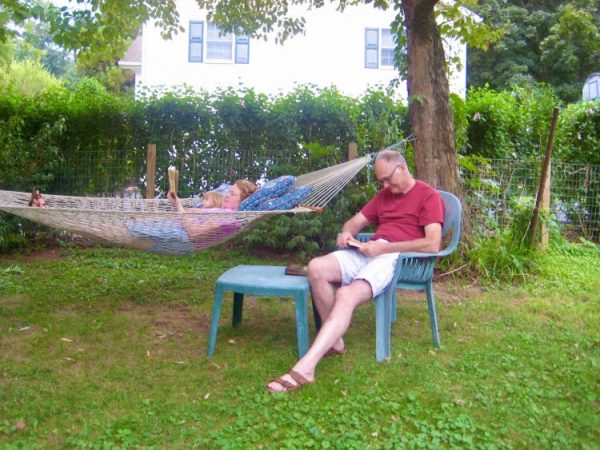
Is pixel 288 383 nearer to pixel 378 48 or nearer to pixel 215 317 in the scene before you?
pixel 215 317

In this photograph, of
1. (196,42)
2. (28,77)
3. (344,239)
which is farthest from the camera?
(28,77)

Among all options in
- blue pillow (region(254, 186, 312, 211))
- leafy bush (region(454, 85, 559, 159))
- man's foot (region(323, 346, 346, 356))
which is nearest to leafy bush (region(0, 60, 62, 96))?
leafy bush (region(454, 85, 559, 159))

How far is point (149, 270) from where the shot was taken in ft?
16.3

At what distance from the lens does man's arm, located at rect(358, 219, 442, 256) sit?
111 inches

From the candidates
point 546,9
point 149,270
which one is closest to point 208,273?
point 149,270

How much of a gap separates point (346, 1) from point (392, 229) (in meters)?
3.87

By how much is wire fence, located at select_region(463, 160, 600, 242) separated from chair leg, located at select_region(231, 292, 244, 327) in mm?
2368

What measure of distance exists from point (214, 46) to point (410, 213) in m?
9.85

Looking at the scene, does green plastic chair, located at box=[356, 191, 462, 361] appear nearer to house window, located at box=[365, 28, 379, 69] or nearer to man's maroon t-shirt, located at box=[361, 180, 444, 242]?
man's maroon t-shirt, located at box=[361, 180, 444, 242]

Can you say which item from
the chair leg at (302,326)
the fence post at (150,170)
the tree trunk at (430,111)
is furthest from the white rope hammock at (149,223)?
the fence post at (150,170)

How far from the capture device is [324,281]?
9.04ft

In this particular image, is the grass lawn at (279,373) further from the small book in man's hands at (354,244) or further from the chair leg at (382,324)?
the small book in man's hands at (354,244)

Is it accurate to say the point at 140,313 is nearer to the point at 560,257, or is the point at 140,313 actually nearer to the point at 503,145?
the point at 560,257

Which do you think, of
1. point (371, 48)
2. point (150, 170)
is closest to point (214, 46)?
point (371, 48)
